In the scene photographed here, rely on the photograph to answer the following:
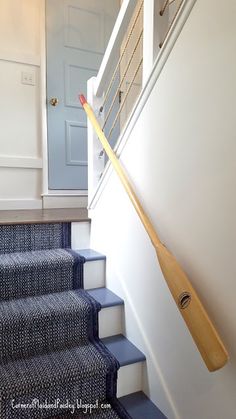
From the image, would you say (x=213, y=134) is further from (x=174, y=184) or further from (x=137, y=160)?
(x=137, y=160)

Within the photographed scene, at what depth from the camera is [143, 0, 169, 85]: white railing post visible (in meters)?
1.23

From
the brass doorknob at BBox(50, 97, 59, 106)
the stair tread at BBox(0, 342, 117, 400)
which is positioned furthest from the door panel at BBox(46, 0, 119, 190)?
the stair tread at BBox(0, 342, 117, 400)

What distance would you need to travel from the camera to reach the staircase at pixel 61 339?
1150 mm

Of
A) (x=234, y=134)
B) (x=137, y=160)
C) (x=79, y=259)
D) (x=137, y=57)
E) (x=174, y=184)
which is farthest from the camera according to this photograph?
(x=137, y=57)

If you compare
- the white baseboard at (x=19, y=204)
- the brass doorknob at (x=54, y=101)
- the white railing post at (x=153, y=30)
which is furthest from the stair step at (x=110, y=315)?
Answer: the brass doorknob at (x=54, y=101)

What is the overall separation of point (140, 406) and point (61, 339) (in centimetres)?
43

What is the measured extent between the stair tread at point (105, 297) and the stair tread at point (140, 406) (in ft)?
1.29

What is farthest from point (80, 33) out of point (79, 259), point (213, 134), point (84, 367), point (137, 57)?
point (84, 367)

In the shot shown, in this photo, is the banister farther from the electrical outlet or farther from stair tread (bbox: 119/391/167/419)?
stair tread (bbox: 119/391/167/419)

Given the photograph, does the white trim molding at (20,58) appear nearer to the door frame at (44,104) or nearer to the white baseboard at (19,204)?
the door frame at (44,104)

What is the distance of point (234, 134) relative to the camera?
0.86 meters

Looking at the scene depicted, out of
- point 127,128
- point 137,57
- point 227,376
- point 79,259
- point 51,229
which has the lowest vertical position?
point 227,376

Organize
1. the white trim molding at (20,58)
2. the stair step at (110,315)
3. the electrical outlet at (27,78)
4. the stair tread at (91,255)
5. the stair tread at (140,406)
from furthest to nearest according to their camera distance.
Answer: the electrical outlet at (27,78) < the white trim molding at (20,58) < the stair tread at (91,255) < the stair step at (110,315) < the stair tread at (140,406)

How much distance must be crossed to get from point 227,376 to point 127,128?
1072mm
